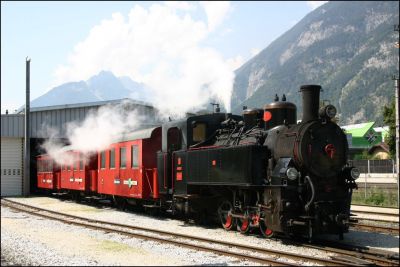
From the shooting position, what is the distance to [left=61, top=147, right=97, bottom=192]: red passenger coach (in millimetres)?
23656

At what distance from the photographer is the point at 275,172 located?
11.1 meters

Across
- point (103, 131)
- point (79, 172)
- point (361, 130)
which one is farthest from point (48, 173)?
point (361, 130)

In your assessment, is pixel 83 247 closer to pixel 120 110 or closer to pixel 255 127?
pixel 255 127

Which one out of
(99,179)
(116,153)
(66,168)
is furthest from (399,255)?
(66,168)

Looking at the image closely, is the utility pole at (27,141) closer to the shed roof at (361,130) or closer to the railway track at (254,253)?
the railway track at (254,253)

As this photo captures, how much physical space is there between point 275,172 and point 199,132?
396 cm

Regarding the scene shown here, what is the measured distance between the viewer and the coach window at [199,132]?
569 inches

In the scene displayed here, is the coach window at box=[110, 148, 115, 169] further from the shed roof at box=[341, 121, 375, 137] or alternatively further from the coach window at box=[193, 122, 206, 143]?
the shed roof at box=[341, 121, 375, 137]

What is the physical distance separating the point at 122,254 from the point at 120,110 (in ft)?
65.2

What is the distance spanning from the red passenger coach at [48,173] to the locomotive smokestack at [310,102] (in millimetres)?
21539

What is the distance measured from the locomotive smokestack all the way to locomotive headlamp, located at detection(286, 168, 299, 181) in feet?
4.29

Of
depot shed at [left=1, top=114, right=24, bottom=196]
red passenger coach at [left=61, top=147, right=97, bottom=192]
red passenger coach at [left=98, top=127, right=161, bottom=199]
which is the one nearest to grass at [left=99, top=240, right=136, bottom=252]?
red passenger coach at [left=98, top=127, right=161, bottom=199]

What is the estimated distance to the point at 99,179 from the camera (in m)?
22.0

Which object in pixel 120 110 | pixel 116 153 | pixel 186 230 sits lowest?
pixel 186 230
